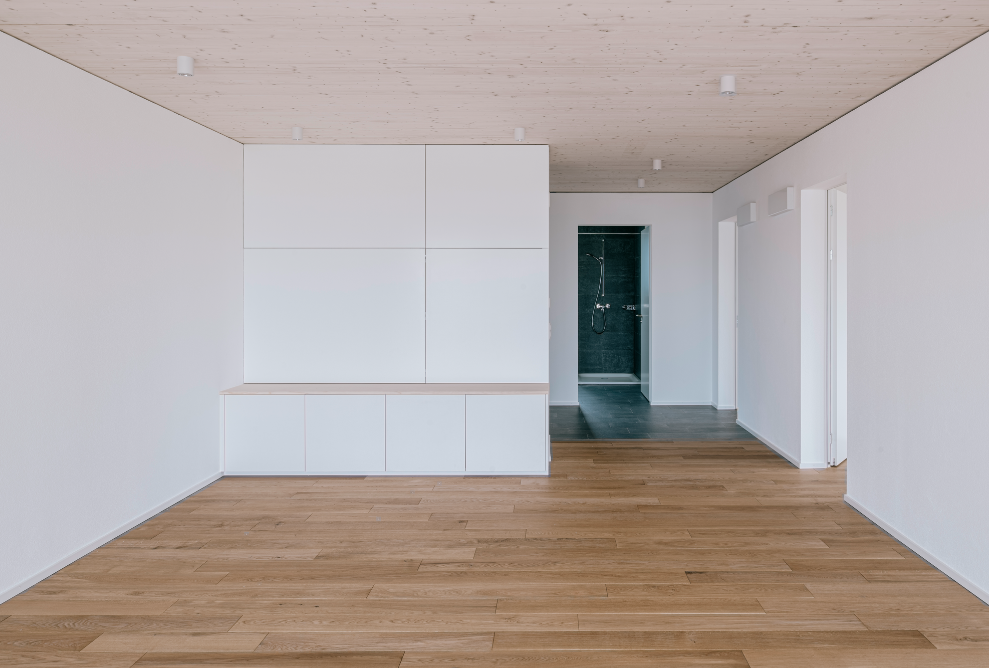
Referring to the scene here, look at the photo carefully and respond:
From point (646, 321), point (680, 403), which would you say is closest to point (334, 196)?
point (646, 321)

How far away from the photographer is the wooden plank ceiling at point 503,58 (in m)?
2.53

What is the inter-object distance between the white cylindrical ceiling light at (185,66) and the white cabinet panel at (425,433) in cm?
233

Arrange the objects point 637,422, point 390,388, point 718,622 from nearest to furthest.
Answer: point 718,622, point 390,388, point 637,422

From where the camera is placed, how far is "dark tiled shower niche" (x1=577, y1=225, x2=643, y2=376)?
9.69 meters

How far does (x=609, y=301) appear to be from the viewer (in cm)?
974

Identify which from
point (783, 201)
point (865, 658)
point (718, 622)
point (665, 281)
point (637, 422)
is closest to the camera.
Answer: point (865, 658)

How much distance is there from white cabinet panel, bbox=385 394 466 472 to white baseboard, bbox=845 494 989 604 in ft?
8.24

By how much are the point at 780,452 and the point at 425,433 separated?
2.87 metres

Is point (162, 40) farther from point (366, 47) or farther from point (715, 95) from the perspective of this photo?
point (715, 95)

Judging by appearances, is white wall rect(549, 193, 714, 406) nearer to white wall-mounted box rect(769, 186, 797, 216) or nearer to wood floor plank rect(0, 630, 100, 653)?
white wall-mounted box rect(769, 186, 797, 216)

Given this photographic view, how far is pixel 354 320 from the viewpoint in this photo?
4.83 metres

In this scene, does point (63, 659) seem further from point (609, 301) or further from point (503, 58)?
point (609, 301)

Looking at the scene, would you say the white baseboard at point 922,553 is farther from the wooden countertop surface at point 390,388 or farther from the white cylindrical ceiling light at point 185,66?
the white cylindrical ceiling light at point 185,66

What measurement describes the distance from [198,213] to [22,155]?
141cm
